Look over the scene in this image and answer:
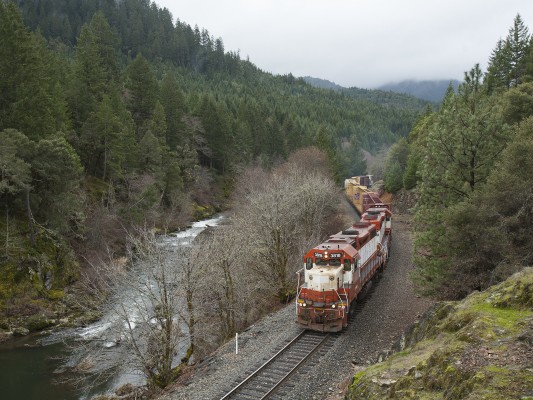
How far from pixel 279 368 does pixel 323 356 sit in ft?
6.88

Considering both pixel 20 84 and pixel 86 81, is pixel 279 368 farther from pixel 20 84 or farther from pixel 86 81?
pixel 86 81

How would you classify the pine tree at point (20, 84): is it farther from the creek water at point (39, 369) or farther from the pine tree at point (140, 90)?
the pine tree at point (140, 90)

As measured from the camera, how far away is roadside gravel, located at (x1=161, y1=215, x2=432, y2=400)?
14789 mm

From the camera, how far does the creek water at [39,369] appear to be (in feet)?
67.9

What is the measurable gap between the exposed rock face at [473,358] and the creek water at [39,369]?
13.0 meters

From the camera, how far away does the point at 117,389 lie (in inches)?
807

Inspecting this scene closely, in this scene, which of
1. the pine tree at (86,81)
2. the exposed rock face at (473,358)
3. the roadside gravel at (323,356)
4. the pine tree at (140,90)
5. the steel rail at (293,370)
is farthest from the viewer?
the pine tree at (140,90)

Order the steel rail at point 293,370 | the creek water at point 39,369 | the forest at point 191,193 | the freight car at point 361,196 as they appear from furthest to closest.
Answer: the freight car at point 361,196
the creek water at point 39,369
the forest at point 191,193
the steel rail at point 293,370

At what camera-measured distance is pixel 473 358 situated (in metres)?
8.93

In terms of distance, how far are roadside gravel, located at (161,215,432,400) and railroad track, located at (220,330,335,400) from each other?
371 mm

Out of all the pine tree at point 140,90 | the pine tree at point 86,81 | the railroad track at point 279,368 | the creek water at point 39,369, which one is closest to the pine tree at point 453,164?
the railroad track at point 279,368

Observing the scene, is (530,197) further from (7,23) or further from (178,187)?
(178,187)

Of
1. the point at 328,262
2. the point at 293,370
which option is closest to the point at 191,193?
the point at 328,262

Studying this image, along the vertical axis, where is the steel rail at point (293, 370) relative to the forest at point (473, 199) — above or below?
below
